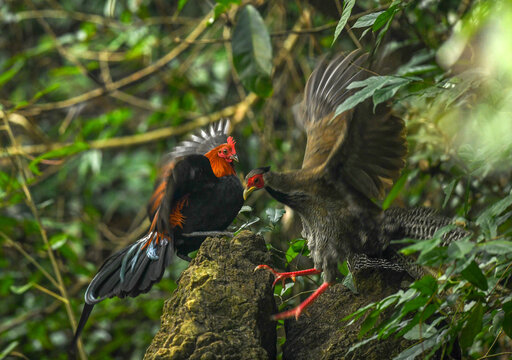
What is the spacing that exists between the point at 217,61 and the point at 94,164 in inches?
75.3

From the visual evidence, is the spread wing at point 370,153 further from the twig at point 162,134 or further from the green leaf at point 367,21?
the twig at point 162,134

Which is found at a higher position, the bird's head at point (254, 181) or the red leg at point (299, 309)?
the bird's head at point (254, 181)

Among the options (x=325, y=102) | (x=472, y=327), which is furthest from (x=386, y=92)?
(x=325, y=102)

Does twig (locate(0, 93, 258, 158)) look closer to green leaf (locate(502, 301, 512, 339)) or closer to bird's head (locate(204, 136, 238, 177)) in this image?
bird's head (locate(204, 136, 238, 177))

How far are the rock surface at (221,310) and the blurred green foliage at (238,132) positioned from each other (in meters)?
0.24

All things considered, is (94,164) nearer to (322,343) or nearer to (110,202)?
(110,202)

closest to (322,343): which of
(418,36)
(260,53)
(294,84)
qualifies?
(260,53)

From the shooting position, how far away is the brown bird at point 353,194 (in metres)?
2.66

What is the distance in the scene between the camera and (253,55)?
2234 millimetres

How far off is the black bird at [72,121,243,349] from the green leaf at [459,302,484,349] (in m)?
1.27

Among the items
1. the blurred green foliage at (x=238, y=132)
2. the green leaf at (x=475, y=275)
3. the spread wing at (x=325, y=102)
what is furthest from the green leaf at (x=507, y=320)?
the spread wing at (x=325, y=102)

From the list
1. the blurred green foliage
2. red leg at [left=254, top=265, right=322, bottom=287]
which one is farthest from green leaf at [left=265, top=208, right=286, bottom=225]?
red leg at [left=254, top=265, right=322, bottom=287]

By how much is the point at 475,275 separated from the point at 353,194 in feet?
3.36

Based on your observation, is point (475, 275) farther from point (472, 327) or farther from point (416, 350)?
point (416, 350)
